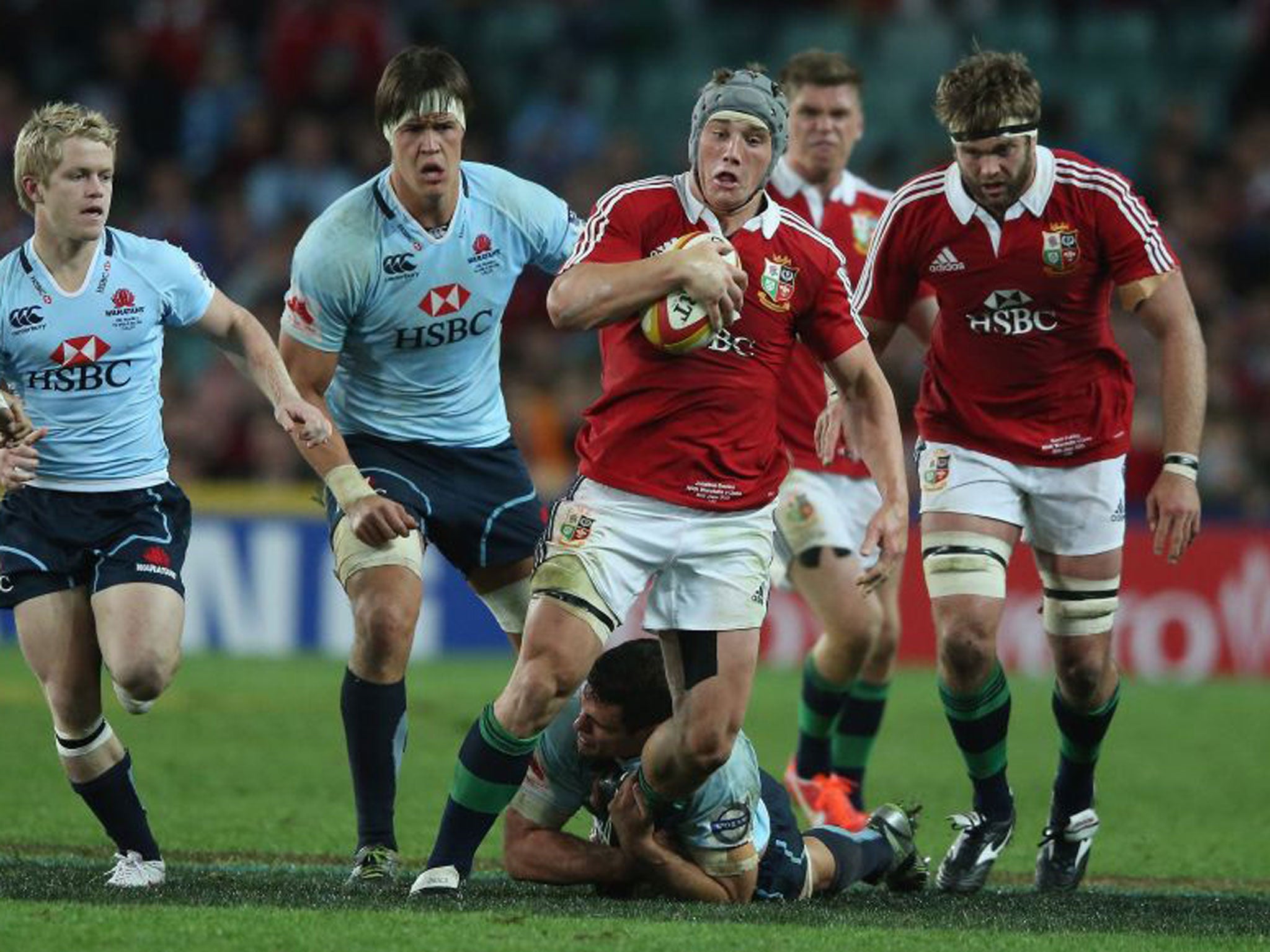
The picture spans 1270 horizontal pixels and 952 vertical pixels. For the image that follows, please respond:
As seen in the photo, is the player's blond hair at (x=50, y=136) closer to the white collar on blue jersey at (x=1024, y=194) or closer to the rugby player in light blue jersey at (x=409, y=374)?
the rugby player in light blue jersey at (x=409, y=374)

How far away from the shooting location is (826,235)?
913cm

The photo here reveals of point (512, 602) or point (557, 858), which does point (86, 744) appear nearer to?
point (557, 858)

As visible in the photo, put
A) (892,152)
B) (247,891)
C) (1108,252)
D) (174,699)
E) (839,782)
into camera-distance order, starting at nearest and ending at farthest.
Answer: (247,891) → (1108,252) → (839,782) → (174,699) → (892,152)

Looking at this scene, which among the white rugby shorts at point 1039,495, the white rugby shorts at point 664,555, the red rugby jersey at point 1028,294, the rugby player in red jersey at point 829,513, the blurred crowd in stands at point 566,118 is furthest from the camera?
the blurred crowd in stands at point 566,118

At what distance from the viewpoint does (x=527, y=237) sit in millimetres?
7785

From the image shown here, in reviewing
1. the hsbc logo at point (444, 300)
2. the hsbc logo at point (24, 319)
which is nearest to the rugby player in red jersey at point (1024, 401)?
the hsbc logo at point (444, 300)

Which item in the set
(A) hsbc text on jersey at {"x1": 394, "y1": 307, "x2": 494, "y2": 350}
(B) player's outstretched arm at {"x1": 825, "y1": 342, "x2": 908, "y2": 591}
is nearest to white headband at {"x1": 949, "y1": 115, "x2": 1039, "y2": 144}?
(B) player's outstretched arm at {"x1": 825, "y1": 342, "x2": 908, "y2": 591}

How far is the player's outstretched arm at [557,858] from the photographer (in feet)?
22.7

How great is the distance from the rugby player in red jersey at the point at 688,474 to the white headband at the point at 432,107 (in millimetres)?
695

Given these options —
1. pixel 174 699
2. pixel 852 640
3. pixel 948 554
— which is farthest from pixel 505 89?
pixel 948 554

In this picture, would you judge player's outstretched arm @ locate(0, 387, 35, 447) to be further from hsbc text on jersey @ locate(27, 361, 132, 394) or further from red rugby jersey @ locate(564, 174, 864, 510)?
red rugby jersey @ locate(564, 174, 864, 510)

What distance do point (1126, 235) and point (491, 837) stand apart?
334 centimetres

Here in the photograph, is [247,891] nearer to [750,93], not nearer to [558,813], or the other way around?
[558,813]

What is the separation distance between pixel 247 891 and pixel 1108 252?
11.5ft
